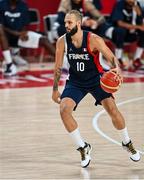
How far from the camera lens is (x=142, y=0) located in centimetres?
1717

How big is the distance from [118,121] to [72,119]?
0.54 meters

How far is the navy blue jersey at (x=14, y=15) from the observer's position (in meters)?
15.4

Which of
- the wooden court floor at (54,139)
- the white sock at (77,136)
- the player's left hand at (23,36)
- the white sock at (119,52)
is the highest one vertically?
the white sock at (77,136)

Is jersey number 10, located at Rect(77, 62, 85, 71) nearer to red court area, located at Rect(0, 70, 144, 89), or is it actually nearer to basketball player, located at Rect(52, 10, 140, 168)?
basketball player, located at Rect(52, 10, 140, 168)

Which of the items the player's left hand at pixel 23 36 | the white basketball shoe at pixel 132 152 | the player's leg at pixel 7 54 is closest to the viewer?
the white basketball shoe at pixel 132 152

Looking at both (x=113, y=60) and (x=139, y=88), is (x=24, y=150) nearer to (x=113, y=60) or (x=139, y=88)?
(x=113, y=60)

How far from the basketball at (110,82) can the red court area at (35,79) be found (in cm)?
614

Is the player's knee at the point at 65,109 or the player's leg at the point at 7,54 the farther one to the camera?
the player's leg at the point at 7,54

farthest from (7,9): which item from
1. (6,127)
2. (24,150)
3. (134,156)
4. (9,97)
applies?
(134,156)

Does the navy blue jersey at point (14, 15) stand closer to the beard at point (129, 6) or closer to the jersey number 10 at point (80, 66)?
the beard at point (129, 6)

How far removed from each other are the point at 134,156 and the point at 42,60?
9.31 metres

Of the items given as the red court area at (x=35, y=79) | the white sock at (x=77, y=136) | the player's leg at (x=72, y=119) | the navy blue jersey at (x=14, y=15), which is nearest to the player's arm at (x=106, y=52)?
the player's leg at (x=72, y=119)

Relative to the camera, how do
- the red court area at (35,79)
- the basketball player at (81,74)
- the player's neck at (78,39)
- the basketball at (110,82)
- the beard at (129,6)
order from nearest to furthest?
1. the basketball at (110,82)
2. the basketball player at (81,74)
3. the player's neck at (78,39)
4. the red court area at (35,79)
5. the beard at (129,6)

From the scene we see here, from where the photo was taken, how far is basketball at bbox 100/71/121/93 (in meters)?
7.87
